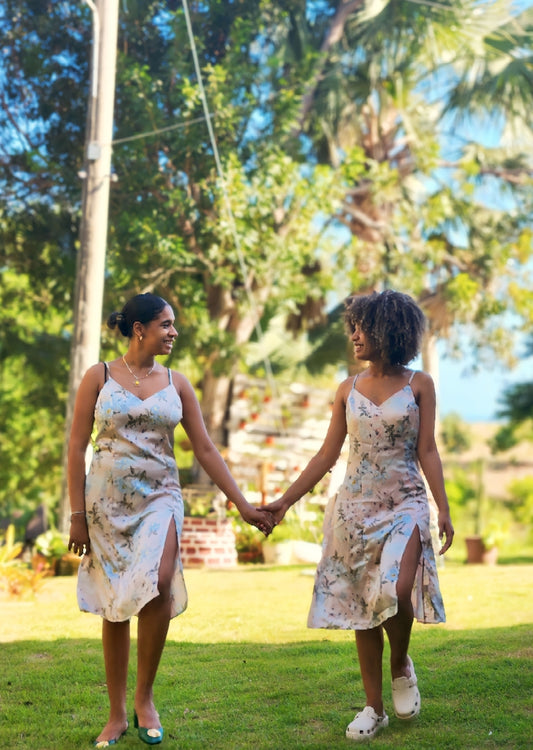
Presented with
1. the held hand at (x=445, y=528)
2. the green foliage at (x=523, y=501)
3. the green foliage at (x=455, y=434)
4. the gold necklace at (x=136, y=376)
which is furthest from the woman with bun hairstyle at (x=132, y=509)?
the green foliage at (x=455, y=434)

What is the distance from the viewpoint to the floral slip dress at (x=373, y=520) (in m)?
3.78

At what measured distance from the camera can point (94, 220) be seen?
31.8 ft

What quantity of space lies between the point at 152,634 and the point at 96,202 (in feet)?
22.1

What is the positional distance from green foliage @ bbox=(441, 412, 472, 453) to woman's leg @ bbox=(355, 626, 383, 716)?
1104 inches

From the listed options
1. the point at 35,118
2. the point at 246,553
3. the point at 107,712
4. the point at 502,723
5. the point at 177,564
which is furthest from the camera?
the point at 35,118

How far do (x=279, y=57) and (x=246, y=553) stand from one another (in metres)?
6.57

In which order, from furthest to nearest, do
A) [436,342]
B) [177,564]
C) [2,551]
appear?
[436,342]
[2,551]
[177,564]

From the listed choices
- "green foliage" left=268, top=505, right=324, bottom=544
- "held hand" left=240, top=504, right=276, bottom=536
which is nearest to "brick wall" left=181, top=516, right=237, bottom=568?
"green foliage" left=268, top=505, right=324, bottom=544

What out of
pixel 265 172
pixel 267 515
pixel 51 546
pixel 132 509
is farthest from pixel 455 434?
pixel 132 509

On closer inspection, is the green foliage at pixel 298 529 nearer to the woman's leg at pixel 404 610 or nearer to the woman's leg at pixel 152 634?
the woman's leg at pixel 404 610

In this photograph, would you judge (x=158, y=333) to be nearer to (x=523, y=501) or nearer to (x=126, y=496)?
(x=126, y=496)

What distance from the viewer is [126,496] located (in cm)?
372

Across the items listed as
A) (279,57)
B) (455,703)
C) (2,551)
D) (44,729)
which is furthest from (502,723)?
(279,57)

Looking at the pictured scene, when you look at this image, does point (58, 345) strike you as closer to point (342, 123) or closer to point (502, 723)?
point (342, 123)
